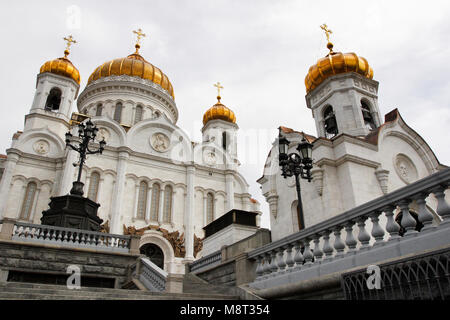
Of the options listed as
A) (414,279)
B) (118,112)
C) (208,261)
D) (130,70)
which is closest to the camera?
(414,279)

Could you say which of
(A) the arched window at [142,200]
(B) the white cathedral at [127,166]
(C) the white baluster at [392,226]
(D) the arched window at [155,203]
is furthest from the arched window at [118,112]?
(C) the white baluster at [392,226]

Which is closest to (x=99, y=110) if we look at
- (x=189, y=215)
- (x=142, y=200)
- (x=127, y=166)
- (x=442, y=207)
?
(x=127, y=166)

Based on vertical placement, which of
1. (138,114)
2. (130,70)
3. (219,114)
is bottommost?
(138,114)

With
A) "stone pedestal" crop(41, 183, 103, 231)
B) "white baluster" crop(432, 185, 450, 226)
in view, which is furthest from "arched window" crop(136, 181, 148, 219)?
"white baluster" crop(432, 185, 450, 226)

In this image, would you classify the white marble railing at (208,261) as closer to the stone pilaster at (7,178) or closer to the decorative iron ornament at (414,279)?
the decorative iron ornament at (414,279)

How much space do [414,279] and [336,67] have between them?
49.2 ft

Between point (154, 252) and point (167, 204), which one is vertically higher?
point (167, 204)

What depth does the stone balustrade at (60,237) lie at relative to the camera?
11.1 m

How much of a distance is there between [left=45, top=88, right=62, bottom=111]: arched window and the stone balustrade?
1990cm

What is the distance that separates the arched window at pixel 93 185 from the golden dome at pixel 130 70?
13.2 m

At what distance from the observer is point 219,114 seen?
35000mm

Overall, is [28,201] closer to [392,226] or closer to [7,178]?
[7,178]

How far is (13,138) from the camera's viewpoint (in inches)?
1008

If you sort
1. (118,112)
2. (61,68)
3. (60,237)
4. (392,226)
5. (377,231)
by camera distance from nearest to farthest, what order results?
(392,226) → (377,231) → (60,237) → (61,68) → (118,112)
